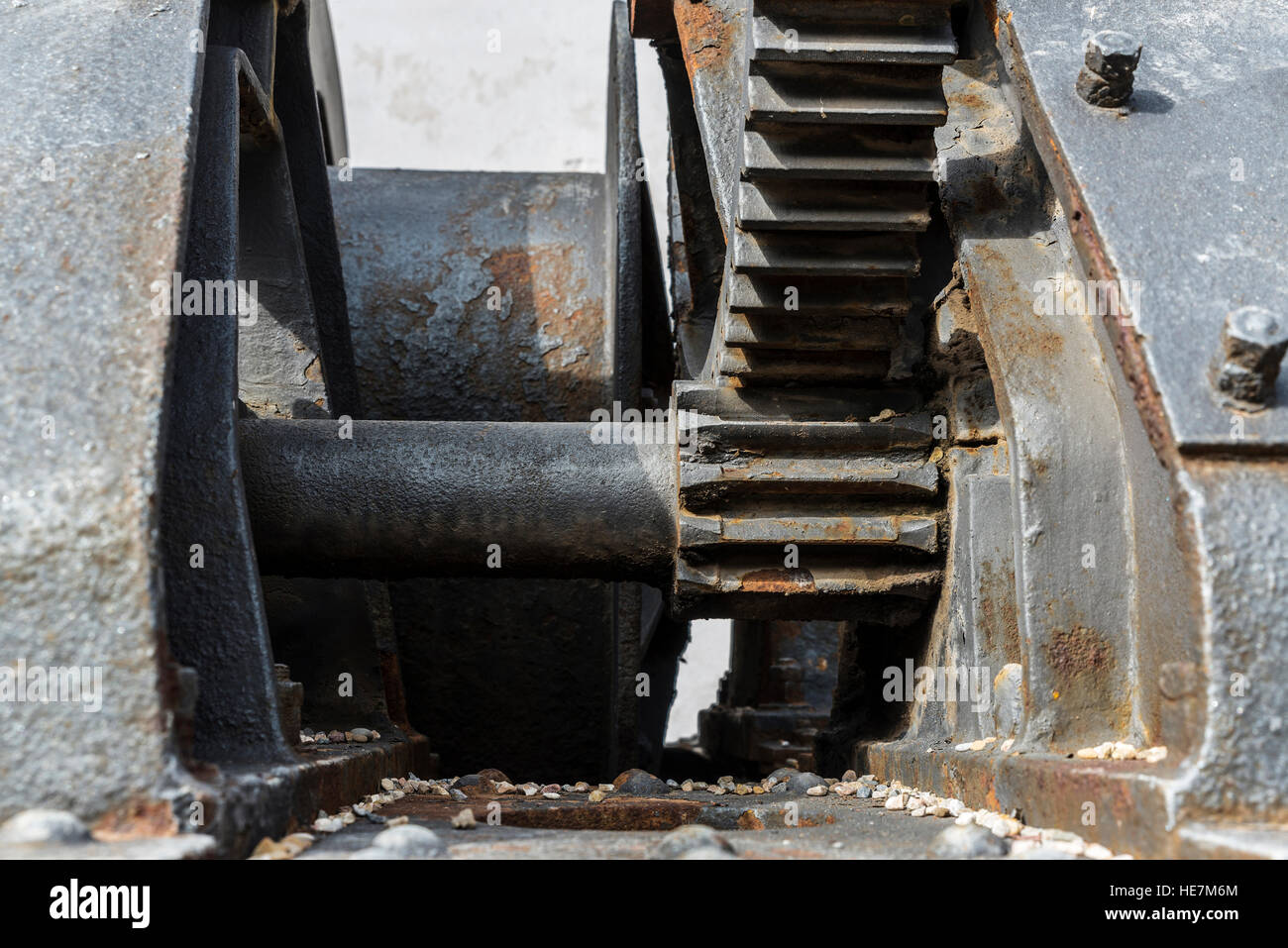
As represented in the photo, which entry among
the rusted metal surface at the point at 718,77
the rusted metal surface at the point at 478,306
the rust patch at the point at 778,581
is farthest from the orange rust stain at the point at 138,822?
the rusted metal surface at the point at 478,306

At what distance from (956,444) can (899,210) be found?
49 cm

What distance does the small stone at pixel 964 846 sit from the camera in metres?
1.49

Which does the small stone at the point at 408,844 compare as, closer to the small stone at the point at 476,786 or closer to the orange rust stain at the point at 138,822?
the orange rust stain at the point at 138,822

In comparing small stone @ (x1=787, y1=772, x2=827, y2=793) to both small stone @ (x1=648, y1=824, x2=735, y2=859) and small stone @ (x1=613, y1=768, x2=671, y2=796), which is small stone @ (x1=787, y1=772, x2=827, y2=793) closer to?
small stone @ (x1=613, y1=768, x2=671, y2=796)

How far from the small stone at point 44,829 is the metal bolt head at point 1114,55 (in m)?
1.77

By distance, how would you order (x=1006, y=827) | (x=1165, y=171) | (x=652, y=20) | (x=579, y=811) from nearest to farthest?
(x=1006, y=827)
(x=1165, y=171)
(x=579, y=811)
(x=652, y=20)

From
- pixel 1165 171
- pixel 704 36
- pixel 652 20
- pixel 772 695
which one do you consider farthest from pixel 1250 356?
pixel 772 695

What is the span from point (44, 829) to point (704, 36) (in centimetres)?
224

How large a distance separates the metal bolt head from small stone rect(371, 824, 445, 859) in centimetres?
152

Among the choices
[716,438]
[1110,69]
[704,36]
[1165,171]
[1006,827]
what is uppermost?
[704,36]

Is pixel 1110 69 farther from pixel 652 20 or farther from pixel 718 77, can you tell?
pixel 652 20

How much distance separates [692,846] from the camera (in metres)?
1.47

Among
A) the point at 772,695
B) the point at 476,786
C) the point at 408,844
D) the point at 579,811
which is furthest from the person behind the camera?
the point at 772,695

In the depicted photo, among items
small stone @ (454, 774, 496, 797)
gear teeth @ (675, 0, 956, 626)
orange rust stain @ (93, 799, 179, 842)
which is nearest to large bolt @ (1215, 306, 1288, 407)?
gear teeth @ (675, 0, 956, 626)
